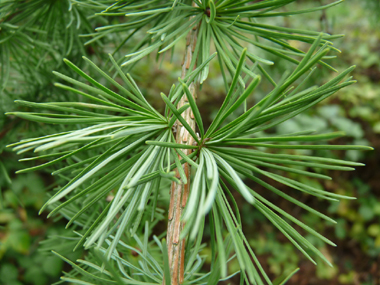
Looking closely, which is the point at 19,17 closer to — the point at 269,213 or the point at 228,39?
the point at 228,39

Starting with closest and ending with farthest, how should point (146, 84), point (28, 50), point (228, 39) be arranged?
point (228, 39) < point (28, 50) < point (146, 84)

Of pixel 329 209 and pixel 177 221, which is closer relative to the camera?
pixel 177 221

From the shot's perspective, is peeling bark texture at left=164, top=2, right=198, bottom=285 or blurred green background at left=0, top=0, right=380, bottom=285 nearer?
peeling bark texture at left=164, top=2, right=198, bottom=285

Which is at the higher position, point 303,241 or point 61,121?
point 61,121

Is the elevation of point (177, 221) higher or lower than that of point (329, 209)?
higher

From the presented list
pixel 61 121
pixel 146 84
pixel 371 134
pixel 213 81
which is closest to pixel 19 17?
pixel 61 121

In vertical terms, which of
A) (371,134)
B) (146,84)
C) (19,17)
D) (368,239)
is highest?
(19,17)

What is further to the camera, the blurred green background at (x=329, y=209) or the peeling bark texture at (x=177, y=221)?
the blurred green background at (x=329, y=209)

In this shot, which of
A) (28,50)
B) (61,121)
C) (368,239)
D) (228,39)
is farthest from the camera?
(368,239)

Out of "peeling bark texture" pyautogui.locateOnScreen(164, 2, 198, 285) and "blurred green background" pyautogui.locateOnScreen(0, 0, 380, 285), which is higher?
"peeling bark texture" pyautogui.locateOnScreen(164, 2, 198, 285)

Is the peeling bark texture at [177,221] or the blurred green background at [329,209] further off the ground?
the peeling bark texture at [177,221]

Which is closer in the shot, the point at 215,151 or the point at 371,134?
the point at 215,151
